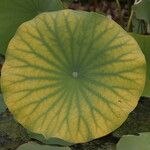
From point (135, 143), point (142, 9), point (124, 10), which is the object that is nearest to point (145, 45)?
point (142, 9)

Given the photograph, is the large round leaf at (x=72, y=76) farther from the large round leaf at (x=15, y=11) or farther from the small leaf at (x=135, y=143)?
the large round leaf at (x=15, y=11)

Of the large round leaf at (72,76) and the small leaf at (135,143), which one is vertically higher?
the large round leaf at (72,76)

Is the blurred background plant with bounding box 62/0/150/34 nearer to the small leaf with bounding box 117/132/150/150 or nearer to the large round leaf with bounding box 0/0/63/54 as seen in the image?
the large round leaf with bounding box 0/0/63/54

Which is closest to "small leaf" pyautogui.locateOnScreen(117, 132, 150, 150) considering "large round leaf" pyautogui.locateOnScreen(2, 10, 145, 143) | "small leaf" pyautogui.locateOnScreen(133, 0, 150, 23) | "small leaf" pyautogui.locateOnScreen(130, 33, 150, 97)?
"large round leaf" pyautogui.locateOnScreen(2, 10, 145, 143)

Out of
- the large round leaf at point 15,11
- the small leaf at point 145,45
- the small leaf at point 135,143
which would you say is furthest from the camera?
the large round leaf at point 15,11

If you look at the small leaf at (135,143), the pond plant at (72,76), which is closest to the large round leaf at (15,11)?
the pond plant at (72,76)

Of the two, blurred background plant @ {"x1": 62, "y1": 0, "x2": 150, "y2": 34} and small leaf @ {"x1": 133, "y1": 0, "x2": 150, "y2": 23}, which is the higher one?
small leaf @ {"x1": 133, "y1": 0, "x2": 150, "y2": 23}

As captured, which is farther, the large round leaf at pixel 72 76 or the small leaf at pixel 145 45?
the small leaf at pixel 145 45
